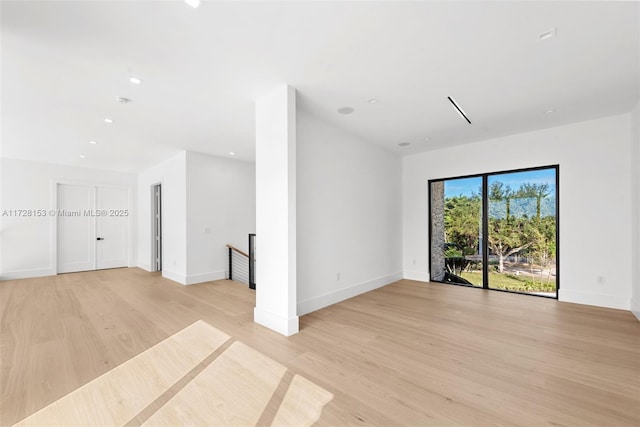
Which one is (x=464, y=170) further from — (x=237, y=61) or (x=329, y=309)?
(x=237, y=61)

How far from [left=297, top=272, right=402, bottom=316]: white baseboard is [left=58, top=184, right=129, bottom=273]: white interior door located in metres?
6.55

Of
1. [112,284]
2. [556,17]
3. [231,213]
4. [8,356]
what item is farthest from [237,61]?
[112,284]

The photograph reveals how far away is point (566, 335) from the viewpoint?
9.73 feet

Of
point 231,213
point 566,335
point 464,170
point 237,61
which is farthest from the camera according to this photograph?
point 231,213

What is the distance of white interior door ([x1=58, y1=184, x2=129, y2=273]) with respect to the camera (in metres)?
6.65

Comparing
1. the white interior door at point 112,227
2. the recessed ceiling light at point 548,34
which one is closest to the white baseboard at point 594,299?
the recessed ceiling light at point 548,34

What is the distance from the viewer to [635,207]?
145 inches

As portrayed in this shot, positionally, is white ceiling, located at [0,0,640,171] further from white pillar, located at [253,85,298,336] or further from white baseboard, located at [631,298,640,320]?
white baseboard, located at [631,298,640,320]

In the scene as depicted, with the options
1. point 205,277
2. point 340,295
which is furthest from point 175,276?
point 340,295

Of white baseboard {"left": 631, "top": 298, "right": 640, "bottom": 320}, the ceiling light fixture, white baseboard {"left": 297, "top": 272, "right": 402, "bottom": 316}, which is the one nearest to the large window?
white baseboard {"left": 631, "top": 298, "right": 640, "bottom": 320}

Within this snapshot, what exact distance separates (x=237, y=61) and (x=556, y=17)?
259 centimetres

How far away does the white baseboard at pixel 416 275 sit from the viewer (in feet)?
18.6

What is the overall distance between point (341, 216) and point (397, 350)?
85.4 inches

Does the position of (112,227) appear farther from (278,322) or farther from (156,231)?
(278,322)
